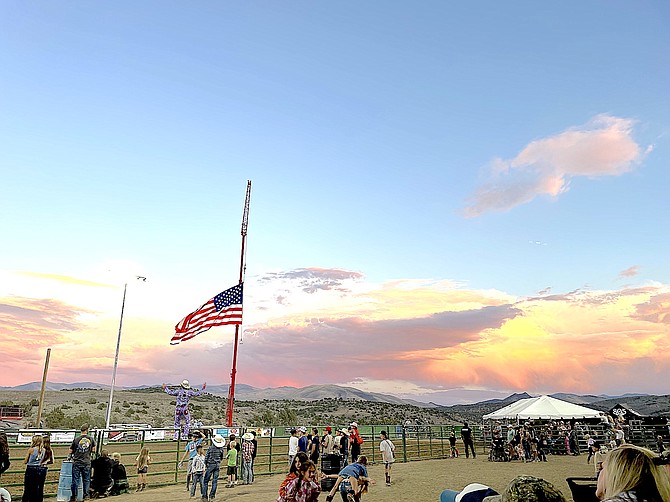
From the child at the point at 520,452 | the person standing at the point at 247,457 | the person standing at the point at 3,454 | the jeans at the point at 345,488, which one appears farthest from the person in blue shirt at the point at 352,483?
the child at the point at 520,452

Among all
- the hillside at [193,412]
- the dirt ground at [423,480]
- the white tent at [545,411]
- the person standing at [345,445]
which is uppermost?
the hillside at [193,412]

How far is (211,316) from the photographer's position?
26.0 metres

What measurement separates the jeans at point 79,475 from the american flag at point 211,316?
33.5ft

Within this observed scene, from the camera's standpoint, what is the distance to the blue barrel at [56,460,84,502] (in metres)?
15.3

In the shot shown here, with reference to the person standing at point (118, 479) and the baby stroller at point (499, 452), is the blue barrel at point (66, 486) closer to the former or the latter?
the person standing at point (118, 479)

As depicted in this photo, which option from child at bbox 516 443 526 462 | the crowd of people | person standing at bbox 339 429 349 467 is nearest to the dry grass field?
child at bbox 516 443 526 462

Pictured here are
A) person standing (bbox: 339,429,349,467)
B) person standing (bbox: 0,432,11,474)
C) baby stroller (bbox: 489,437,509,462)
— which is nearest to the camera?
person standing (bbox: 0,432,11,474)

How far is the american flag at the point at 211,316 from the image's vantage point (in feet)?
84.6

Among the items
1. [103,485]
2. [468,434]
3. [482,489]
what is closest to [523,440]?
[468,434]

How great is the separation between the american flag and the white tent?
18688 mm

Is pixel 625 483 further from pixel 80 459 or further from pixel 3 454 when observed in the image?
pixel 80 459

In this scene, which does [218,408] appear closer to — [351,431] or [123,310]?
[123,310]

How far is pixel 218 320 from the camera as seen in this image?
26.0 metres

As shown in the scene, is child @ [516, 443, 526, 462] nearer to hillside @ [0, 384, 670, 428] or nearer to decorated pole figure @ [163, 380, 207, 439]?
decorated pole figure @ [163, 380, 207, 439]
